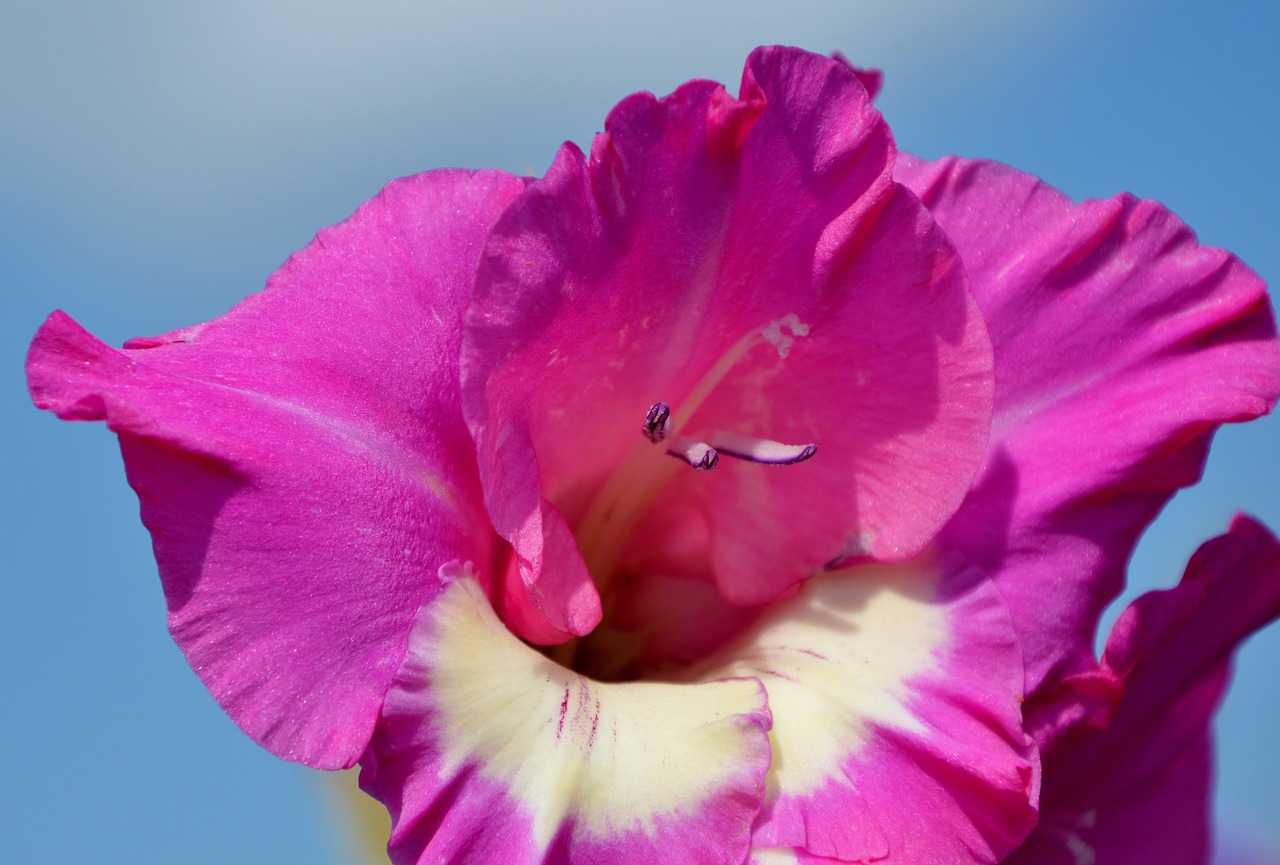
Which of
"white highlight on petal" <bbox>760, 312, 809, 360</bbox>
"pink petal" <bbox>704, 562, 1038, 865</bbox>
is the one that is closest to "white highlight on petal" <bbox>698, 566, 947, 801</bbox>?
"pink petal" <bbox>704, 562, 1038, 865</bbox>

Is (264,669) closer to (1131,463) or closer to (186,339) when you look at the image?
(186,339)

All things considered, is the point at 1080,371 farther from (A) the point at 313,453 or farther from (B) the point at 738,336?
(A) the point at 313,453

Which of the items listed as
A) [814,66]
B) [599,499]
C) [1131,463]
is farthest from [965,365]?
[599,499]

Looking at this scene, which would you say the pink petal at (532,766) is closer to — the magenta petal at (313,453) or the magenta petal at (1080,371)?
the magenta petal at (313,453)

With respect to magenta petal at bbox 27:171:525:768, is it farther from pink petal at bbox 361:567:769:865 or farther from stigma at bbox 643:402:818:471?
stigma at bbox 643:402:818:471

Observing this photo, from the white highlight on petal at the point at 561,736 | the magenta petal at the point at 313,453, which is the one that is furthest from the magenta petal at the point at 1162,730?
the magenta petal at the point at 313,453

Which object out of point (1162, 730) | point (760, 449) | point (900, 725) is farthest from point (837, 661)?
point (1162, 730)
